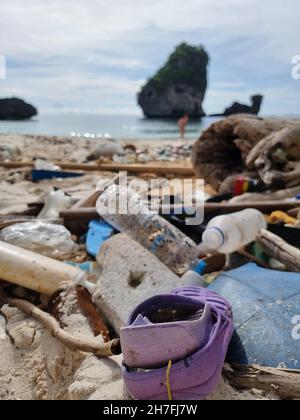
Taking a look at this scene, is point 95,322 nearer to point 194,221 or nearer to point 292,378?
point 292,378

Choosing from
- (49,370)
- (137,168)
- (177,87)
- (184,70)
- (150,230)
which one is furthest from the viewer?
(184,70)

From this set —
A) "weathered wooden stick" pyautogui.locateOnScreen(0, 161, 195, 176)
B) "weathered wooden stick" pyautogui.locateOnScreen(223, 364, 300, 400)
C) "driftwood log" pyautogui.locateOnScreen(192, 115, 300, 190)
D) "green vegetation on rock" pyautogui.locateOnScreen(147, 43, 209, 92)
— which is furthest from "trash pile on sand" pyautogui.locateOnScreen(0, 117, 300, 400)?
"green vegetation on rock" pyautogui.locateOnScreen(147, 43, 209, 92)

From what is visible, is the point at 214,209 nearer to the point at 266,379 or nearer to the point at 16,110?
the point at 266,379

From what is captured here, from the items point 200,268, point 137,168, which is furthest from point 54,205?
point 137,168

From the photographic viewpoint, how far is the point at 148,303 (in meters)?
1.55

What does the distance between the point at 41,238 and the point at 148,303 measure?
157cm

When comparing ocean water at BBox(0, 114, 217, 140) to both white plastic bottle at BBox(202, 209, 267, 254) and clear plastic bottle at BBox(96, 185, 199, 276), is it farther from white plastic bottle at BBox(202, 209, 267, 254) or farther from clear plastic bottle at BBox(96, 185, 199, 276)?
clear plastic bottle at BBox(96, 185, 199, 276)

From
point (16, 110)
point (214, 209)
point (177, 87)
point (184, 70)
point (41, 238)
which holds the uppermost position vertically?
point (184, 70)

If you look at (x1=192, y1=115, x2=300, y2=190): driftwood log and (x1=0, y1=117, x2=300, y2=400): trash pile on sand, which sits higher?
(x1=192, y1=115, x2=300, y2=190): driftwood log

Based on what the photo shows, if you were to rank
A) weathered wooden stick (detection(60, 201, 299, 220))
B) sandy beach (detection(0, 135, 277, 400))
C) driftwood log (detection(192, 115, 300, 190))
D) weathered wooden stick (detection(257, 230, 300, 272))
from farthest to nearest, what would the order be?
driftwood log (detection(192, 115, 300, 190)), weathered wooden stick (detection(60, 201, 299, 220)), weathered wooden stick (detection(257, 230, 300, 272)), sandy beach (detection(0, 135, 277, 400))

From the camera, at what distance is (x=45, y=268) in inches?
89.0

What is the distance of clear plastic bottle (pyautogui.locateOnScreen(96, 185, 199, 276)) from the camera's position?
251 centimetres
